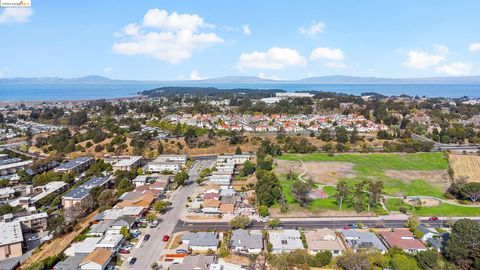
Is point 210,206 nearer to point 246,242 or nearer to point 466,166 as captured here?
point 246,242

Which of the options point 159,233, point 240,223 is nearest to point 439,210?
point 240,223

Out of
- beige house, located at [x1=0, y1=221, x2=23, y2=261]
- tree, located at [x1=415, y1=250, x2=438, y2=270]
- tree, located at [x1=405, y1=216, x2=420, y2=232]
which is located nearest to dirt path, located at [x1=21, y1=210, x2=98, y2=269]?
beige house, located at [x1=0, y1=221, x2=23, y2=261]

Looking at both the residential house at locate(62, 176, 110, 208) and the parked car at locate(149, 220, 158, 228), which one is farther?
the residential house at locate(62, 176, 110, 208)

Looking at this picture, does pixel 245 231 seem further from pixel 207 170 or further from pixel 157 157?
pixel 157 157

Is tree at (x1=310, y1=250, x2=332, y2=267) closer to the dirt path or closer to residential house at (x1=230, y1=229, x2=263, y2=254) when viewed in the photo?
residential house at (x1=230, y1=229, x2=263, y2=254)

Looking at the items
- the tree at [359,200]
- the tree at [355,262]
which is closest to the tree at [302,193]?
the tree at [359,200]

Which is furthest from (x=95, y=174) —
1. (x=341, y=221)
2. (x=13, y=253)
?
(x=341, y=221)
